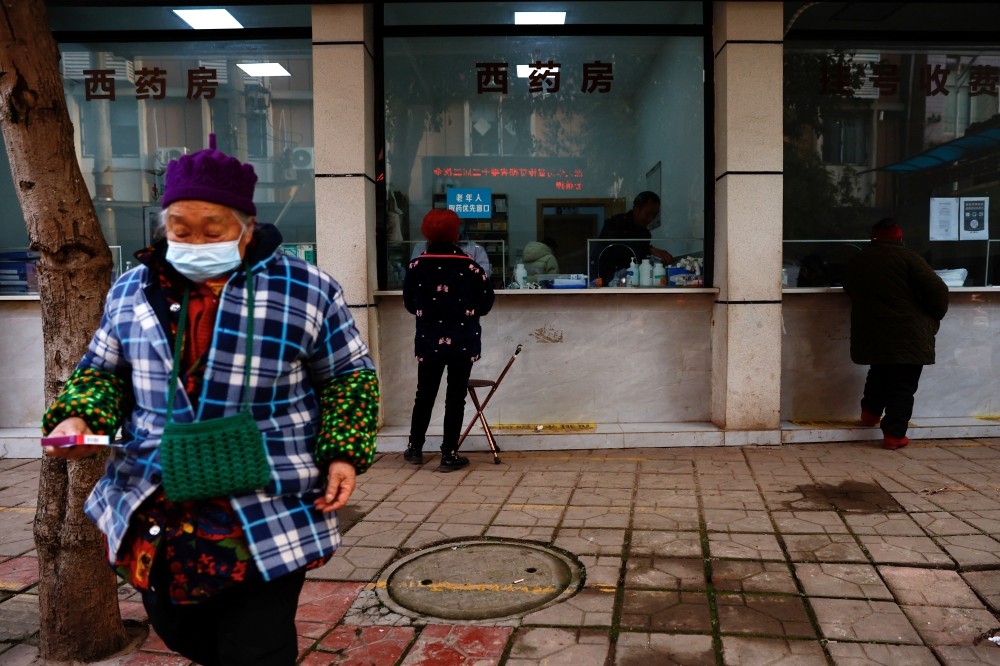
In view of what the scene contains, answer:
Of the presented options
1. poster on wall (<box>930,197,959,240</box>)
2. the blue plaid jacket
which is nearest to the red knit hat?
the blue plaid jacket

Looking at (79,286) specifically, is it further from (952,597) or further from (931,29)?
(931,29)

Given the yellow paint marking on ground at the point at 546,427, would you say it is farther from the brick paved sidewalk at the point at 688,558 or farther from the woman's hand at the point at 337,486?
the woman's hand at the point at 337,486

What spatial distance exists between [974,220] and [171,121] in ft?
25.4

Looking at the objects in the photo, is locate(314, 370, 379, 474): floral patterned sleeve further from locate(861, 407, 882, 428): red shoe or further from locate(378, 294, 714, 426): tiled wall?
locate(861, 407, 882, 428): red shoe

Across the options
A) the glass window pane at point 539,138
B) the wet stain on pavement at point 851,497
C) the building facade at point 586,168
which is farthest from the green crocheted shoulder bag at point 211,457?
the glass window pane at point 539,138

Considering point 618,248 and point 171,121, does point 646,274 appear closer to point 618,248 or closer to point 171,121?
point 618,248

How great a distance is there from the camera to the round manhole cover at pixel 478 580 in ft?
11.9

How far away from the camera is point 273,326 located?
205 cm

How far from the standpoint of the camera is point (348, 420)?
83.7 inches

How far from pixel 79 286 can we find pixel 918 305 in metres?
6.30

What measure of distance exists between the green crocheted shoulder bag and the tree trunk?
5.04 ft

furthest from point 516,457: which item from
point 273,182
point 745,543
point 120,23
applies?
point 120,23

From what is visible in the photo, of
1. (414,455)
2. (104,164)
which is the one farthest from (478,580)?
(104,164)

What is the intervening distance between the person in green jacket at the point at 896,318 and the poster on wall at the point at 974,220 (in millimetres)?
1222
